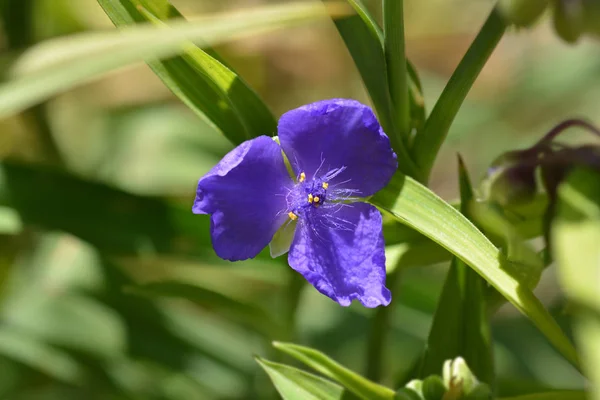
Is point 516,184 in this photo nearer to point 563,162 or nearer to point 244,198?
point 563,162

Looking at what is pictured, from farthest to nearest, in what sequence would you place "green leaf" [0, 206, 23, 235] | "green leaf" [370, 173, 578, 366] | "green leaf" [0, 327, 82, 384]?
"green leaf" [0, 327, 82, 384], "green leaf" [0, 206, 23, 235], "green leaf" [370, 173, 578, 366]

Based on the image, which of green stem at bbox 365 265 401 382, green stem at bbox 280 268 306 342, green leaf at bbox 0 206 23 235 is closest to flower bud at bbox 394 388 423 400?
green stem at bbox 365 265 401 382

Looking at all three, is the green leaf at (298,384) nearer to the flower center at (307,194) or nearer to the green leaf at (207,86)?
the flower center at (307,194)

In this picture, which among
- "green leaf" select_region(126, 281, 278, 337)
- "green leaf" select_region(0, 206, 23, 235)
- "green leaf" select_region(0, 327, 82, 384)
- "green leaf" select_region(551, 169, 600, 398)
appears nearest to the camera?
"green leaf" select_region(551, 169, 600, 398)

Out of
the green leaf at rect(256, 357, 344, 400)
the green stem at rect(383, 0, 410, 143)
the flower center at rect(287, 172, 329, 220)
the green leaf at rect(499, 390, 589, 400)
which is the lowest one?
the green leaf at rect(256, 357, 344, 400)

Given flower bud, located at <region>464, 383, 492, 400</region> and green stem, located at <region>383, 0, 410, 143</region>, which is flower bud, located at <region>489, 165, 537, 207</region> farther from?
flower bud, located at <region>464, 383, 492, 400</region>

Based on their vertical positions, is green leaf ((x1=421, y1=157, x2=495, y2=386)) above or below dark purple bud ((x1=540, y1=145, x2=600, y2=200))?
below
